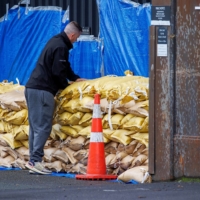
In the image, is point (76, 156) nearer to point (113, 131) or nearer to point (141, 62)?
point (113, 131)

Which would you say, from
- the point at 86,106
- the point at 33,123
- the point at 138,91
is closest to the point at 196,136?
the point at 138,91

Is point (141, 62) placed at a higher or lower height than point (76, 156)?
higher

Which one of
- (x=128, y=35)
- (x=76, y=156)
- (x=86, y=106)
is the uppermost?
(x=128, y=35)

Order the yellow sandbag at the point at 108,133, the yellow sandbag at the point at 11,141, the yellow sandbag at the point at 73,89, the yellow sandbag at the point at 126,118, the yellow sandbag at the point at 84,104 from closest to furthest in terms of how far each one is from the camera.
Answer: the yellow sandbag at the point at 126,118 < the yellow sandbag at the point at 108,133 < the yellow sandbag at the point at 84,104 < the yellow sandbag at the point at 73,89 < the yellow sandbag at the point at 11,141

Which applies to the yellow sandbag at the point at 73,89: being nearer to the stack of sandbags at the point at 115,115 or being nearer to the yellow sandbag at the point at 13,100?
the stack of sandbags at the point at 115,115

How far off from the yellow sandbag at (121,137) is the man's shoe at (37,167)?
1038mm

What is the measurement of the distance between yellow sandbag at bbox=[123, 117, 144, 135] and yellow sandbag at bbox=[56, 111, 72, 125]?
0.90 meters

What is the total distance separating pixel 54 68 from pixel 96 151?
1.29 meters

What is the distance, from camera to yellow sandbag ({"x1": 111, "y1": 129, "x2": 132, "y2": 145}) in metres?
9.38

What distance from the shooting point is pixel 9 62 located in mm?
12648

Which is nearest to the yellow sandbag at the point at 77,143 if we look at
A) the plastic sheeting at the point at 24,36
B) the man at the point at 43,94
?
the man at the point at 43,94

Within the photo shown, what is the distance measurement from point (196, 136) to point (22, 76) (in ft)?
14.5

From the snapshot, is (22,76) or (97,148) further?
(22,76)

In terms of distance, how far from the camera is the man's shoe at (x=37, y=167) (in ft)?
32.6
